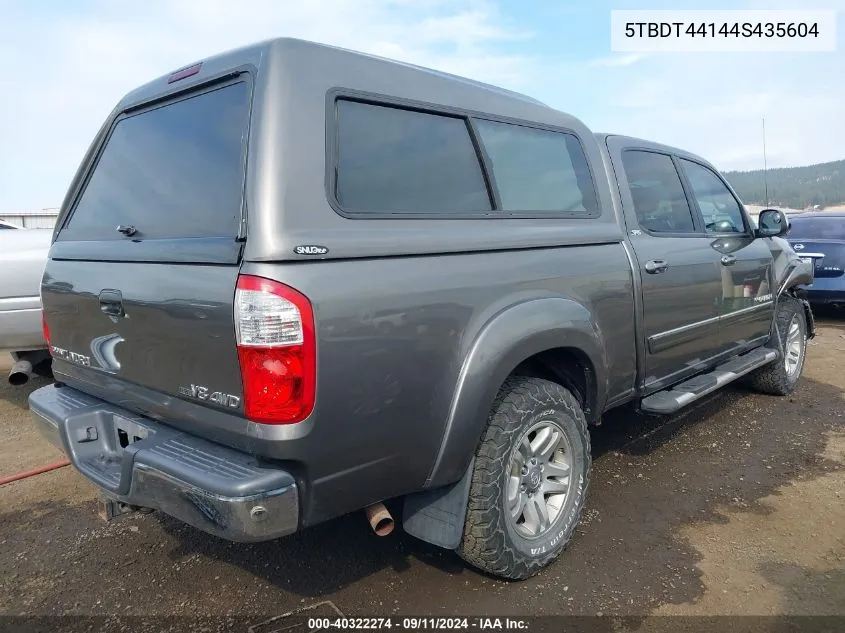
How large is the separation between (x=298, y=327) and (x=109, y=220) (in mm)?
1279

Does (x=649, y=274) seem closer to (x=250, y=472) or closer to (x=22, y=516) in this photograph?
(x=250, y=472)

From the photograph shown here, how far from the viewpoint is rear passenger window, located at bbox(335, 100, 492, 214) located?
2160mm

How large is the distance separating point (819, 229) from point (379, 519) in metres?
9.08

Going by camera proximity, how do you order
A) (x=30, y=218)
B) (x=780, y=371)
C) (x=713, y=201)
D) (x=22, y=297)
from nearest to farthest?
(x=713, y=201) < (x=22, y=297) < (x=780, y=371) < (x=30, y=218)

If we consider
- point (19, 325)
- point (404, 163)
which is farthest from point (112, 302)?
point (19, 325)

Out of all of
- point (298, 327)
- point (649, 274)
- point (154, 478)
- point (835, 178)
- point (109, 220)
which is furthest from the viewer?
point (835, 178)

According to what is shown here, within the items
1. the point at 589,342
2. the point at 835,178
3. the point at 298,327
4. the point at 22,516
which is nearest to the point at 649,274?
the point at 589,342

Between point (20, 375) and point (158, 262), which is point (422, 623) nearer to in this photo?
point (158, 262)

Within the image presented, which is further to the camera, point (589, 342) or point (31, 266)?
point (31, 266)

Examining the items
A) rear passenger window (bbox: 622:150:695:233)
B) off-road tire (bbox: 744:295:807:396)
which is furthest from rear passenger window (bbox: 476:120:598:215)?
off-road tire (bbox: 744:295:807:396)

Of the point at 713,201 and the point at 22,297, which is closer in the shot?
the point at 713,201

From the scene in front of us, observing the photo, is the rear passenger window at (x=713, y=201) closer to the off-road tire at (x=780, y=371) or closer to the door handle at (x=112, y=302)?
the off-road tire at (x=780, y=371)

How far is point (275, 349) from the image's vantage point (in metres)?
1.86

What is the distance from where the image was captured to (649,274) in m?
3.32
